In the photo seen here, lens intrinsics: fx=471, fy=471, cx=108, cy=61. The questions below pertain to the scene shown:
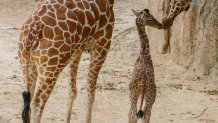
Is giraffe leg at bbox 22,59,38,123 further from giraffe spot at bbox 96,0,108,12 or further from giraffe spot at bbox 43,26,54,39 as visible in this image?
giraffe spot at bbox 96,0,108,12

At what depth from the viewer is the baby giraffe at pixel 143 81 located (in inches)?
207

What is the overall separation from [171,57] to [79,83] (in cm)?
213

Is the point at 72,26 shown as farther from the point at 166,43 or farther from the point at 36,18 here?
the point at 166,43

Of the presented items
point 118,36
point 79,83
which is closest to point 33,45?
point 79,83

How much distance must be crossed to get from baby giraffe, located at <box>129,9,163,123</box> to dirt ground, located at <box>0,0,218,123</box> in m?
1.06

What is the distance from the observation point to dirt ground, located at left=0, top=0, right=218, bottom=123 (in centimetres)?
648

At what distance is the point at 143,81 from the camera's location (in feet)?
17.3

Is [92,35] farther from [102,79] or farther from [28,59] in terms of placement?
[102,79]

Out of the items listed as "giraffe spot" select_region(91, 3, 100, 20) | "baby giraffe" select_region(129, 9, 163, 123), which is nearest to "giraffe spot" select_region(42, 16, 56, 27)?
"giraffe spot" select_region(91, 3, 100, 20)

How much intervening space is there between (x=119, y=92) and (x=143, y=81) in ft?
7.05

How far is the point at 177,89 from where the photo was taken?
7.57 metres

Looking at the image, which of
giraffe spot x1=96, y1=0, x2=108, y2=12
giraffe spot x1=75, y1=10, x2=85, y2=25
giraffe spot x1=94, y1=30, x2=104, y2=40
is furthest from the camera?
giraffe spot x1=94, y1=30, x2=104, y2=40

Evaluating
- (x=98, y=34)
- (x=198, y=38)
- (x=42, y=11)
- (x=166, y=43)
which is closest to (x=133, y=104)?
(x=98, y=34)

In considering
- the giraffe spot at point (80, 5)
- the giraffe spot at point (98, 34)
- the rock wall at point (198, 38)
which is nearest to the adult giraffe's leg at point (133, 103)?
the giraffe spot at point (98, 34)
